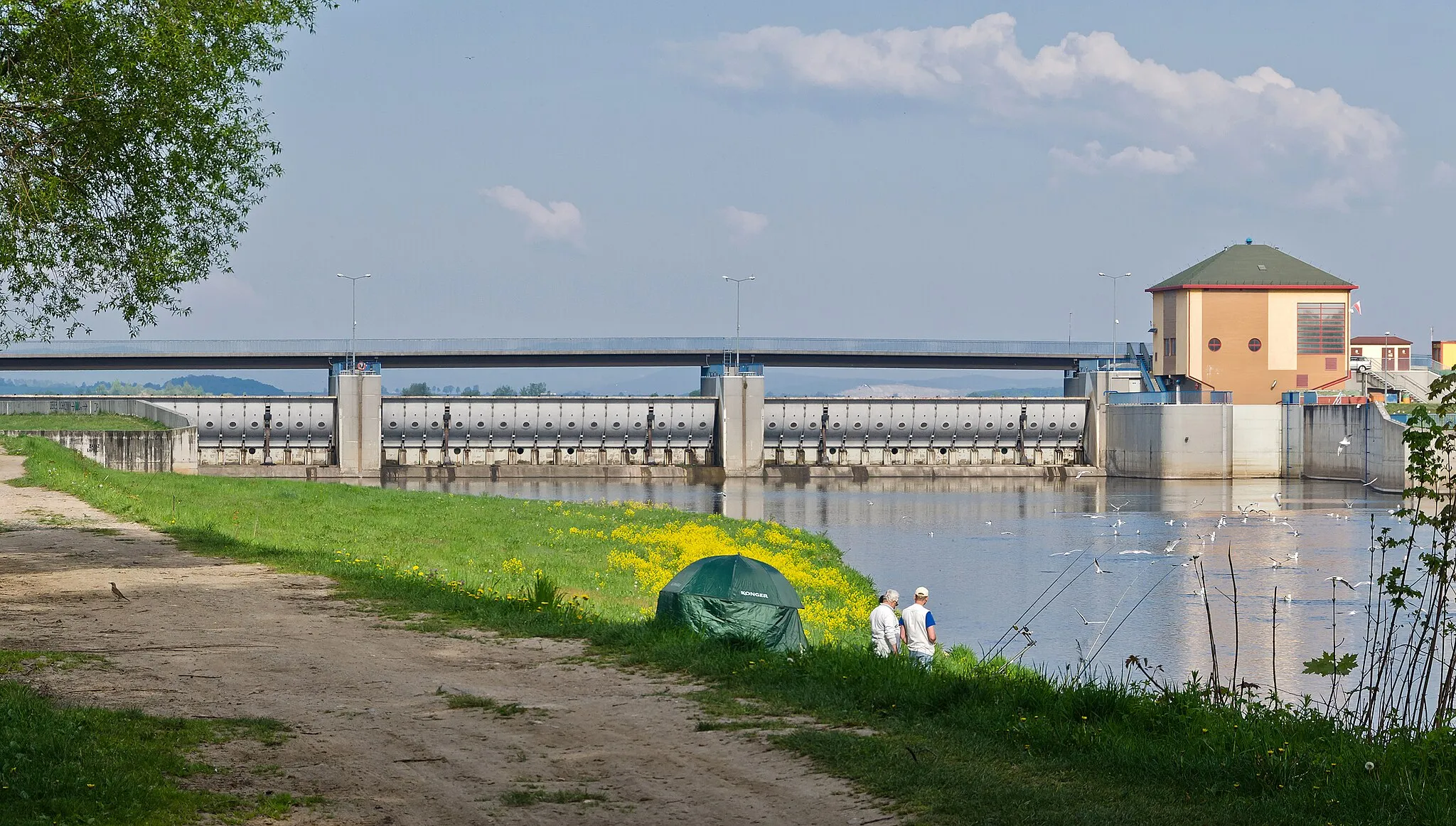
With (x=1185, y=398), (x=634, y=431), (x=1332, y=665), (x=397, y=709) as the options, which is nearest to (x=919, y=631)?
(x=1332, y=665)

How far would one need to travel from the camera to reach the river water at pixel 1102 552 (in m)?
25.5

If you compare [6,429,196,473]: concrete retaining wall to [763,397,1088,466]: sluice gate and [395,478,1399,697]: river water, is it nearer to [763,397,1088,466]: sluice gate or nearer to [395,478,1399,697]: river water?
[395,478,1399,697]: river water

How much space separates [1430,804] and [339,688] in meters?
8.06

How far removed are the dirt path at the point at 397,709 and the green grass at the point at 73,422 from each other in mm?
39533

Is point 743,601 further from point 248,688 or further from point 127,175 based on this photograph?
point 127,175

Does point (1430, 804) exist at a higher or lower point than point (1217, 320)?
lower

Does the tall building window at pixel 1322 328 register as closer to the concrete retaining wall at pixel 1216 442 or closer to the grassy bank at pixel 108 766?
the concrete retaining wall at pixel 1216 442

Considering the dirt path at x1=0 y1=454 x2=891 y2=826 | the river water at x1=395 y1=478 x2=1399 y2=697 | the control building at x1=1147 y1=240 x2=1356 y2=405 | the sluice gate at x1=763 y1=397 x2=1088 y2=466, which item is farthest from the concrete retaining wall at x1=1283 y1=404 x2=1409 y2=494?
the dirt path at x1=0 y1=454 x2=891 y2=826

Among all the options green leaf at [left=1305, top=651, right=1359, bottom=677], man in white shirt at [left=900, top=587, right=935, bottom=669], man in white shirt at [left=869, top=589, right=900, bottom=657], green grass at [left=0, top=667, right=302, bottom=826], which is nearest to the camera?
green grass at [left=0, top=667, right=302, bottom=826]

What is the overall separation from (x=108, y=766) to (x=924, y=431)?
78466 mm

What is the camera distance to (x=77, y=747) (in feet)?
28.5

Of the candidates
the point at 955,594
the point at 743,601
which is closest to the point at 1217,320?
the point at 955,594

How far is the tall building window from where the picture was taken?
83062 millimetres

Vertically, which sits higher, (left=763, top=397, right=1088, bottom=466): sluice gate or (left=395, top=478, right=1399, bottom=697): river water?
(left=763, top=397, right=1088, bottom=466): sluice gate
